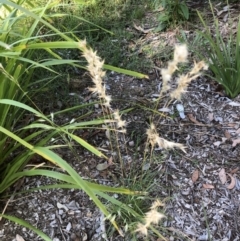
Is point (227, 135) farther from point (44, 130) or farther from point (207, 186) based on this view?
point (44, 130)

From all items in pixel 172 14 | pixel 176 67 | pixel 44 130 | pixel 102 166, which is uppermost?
pixel 176 67

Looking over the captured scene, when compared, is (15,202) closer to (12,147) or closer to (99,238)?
(12,147)

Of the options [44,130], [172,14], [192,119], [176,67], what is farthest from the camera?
[172,14]

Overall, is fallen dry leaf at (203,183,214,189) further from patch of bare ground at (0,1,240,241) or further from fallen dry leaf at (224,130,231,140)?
fallen dry leaf at (224,130,231,140)

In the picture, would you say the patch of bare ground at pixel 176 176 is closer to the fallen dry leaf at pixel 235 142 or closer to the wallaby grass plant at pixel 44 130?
the fallen dry leaf at pixel 235 142

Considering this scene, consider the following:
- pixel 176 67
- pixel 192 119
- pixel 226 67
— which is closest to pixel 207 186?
pixel 192 119

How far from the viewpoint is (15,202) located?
6.38ft

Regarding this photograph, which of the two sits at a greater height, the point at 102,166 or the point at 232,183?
the point at 102,166

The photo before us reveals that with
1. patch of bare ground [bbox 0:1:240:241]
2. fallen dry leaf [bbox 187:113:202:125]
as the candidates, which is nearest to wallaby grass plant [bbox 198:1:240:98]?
patch of bare ground [bbox 0:1:240:241]

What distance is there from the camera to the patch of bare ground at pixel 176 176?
6.20ft

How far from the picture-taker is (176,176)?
207 centimetres

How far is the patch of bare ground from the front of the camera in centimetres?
189

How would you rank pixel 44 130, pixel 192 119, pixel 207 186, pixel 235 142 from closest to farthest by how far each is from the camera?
pixel 44 130
pixel 207 186
pixel 235 142
pixel 192 119

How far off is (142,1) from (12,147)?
1.77 meters
